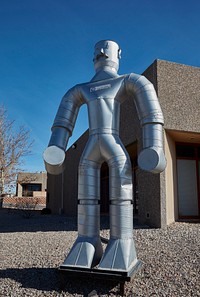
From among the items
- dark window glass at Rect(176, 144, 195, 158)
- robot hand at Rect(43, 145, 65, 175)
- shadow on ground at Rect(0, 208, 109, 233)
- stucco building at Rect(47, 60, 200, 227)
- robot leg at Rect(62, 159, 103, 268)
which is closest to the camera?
robot leg at Rect(62, 159, 103, 268)

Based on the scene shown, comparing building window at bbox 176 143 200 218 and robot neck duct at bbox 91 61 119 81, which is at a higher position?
robot neck duct at bbox 91 61 119 81

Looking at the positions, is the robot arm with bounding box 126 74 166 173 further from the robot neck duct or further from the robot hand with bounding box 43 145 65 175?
the robot hand with bounding box 43 145 65 175

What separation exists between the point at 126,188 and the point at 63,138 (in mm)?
1056

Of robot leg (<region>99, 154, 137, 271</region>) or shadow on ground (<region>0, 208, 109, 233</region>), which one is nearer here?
robot leg (<region>99, 154, 137, 271</region>)

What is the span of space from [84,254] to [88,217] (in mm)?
411

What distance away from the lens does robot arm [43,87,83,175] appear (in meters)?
3.59

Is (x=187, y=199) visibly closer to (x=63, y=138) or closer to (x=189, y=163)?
(x=189, y=163)

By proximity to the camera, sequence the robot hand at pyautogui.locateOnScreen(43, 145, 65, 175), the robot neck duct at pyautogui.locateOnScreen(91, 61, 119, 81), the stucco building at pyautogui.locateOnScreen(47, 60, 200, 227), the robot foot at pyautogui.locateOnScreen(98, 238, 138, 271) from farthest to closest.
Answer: the stucco building at pyautogui.locateOnScreen(47, 60, 200, 227) → the robot neck duct at pyautogui.locateOnScreen(91, 61, 119, 81) → the robot hand at pyautogui.locateOnScreen(43, 145, 65, 175) → the robot foot at pyautogui.locateOnScreen(98, 238, 138, 271)

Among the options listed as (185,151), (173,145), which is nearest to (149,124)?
(173,145)

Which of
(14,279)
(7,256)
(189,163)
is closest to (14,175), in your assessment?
(189,163)

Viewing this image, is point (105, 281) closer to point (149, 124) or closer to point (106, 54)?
point (149, 124)

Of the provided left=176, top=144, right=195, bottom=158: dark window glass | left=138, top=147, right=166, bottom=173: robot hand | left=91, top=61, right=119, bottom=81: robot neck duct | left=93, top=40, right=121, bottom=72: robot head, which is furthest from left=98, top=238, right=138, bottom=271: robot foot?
left=176, top=144, right=195, bottom=158: dark window glass

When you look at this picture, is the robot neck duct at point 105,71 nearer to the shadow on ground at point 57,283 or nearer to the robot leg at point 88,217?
the robot leg at point 88,217

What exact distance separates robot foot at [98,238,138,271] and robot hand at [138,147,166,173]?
85 centimetres
